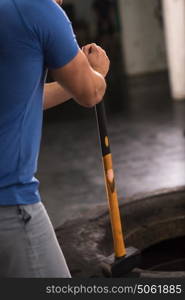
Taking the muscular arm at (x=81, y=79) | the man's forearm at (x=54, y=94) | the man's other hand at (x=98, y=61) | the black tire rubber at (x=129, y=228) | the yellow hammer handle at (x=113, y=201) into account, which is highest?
the muscular arm at (x=81, y=79)

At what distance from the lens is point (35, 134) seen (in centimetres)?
159

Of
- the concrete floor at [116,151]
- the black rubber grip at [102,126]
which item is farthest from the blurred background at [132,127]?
the black rubber grip at [102,126]

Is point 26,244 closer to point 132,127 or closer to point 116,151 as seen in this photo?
point 116,151

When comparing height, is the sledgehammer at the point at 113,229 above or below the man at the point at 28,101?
below

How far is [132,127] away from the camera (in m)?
6.79

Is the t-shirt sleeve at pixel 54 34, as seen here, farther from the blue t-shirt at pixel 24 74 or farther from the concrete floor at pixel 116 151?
the concrete floor at pixel 116 151

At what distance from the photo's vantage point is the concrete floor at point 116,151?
4.58 m

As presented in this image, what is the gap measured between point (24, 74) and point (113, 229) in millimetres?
903

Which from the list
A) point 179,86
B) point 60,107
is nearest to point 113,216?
point 179,86

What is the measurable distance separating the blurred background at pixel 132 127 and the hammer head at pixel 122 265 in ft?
2.81

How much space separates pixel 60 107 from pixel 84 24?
24.0ft

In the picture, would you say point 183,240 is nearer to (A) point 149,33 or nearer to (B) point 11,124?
(B) point 11,124

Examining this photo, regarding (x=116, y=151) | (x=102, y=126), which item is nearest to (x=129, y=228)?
(x=102, y=126)

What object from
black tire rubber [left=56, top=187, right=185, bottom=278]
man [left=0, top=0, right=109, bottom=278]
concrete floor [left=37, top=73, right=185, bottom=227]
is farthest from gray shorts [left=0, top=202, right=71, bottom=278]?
concrete floor [left=37, top=73, right=185, bottom=227]
